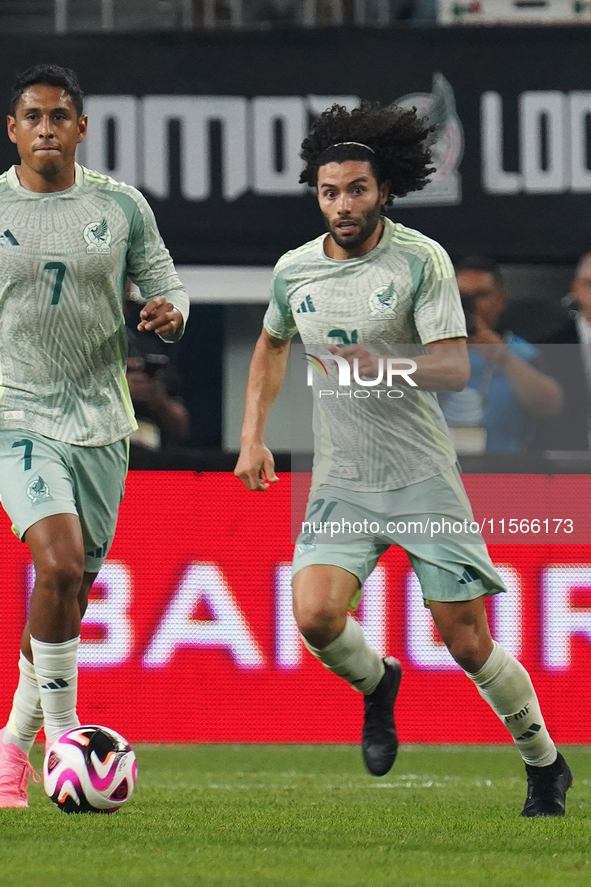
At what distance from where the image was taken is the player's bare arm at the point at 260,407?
Answer: 5.31 m

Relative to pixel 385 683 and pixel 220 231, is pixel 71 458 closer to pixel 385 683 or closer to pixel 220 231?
pixel 385 683

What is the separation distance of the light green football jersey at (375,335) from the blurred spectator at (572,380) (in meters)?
3.36

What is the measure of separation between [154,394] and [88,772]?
14.1ft

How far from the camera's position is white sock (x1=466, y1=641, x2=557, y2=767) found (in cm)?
526

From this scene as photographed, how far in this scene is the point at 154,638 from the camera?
8.19m

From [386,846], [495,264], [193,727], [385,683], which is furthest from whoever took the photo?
[495,264]

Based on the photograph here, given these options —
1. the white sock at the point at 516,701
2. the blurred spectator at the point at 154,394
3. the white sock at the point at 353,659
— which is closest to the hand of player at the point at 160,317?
the white sock at the point at 353,659

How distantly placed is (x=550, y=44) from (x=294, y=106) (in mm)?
1580

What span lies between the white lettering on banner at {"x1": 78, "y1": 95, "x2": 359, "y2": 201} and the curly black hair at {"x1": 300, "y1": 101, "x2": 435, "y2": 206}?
3728 mm

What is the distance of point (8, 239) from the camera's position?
5.21 m

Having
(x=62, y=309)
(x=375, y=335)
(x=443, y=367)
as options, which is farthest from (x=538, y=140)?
(x=62, y=309)

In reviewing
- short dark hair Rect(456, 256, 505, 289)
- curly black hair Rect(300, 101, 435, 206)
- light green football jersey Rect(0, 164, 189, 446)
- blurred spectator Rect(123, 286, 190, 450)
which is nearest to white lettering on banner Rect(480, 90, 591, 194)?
short dark hair Rect(456, 256, 505, 289)

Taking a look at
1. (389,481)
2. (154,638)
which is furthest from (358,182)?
(154,638)

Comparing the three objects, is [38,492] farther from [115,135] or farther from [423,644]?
[115,135]
